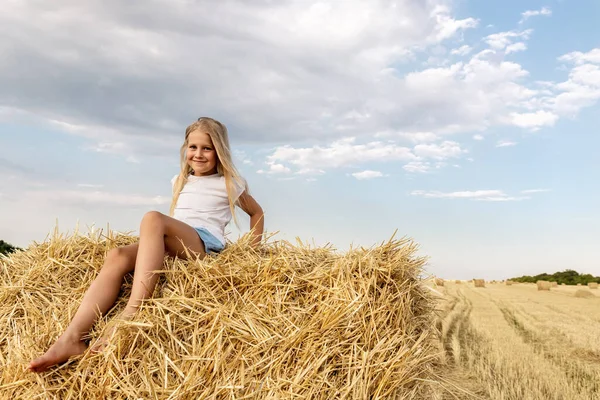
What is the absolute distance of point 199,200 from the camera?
11.2ft

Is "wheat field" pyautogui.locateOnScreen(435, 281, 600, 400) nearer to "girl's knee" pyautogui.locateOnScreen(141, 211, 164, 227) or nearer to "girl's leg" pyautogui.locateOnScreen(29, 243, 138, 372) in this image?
"girl's knee" pyautogui.locateOnScreen(141, 211, 164, 227)

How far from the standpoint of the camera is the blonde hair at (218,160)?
3.42 meters

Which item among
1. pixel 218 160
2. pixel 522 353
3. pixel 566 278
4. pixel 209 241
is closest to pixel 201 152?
pixel 218 160

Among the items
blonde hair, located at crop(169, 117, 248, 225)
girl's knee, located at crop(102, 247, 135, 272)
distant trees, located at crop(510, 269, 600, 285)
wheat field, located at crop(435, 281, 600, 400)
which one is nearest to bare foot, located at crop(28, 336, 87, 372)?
girl's knee, located at crop(102, 247, 135, 272)

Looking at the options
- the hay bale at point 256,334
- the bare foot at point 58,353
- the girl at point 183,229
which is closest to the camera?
the hay bale at point 256,334

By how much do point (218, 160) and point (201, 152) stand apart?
0.14 meters

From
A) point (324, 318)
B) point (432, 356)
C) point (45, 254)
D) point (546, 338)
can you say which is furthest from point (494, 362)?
point (45, 254)

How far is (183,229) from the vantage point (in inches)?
112

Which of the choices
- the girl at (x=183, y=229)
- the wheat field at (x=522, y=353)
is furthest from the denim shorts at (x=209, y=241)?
the wheat field at (x=522, y=353)

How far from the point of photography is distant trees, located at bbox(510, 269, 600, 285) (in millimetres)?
25203

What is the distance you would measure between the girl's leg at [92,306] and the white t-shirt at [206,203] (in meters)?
0.51

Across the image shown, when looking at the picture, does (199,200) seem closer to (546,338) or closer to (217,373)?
(217,373)

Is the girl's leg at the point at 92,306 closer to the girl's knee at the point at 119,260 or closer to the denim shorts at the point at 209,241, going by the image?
the girl's knee at the point at 119,260

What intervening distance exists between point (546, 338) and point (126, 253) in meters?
5.07
